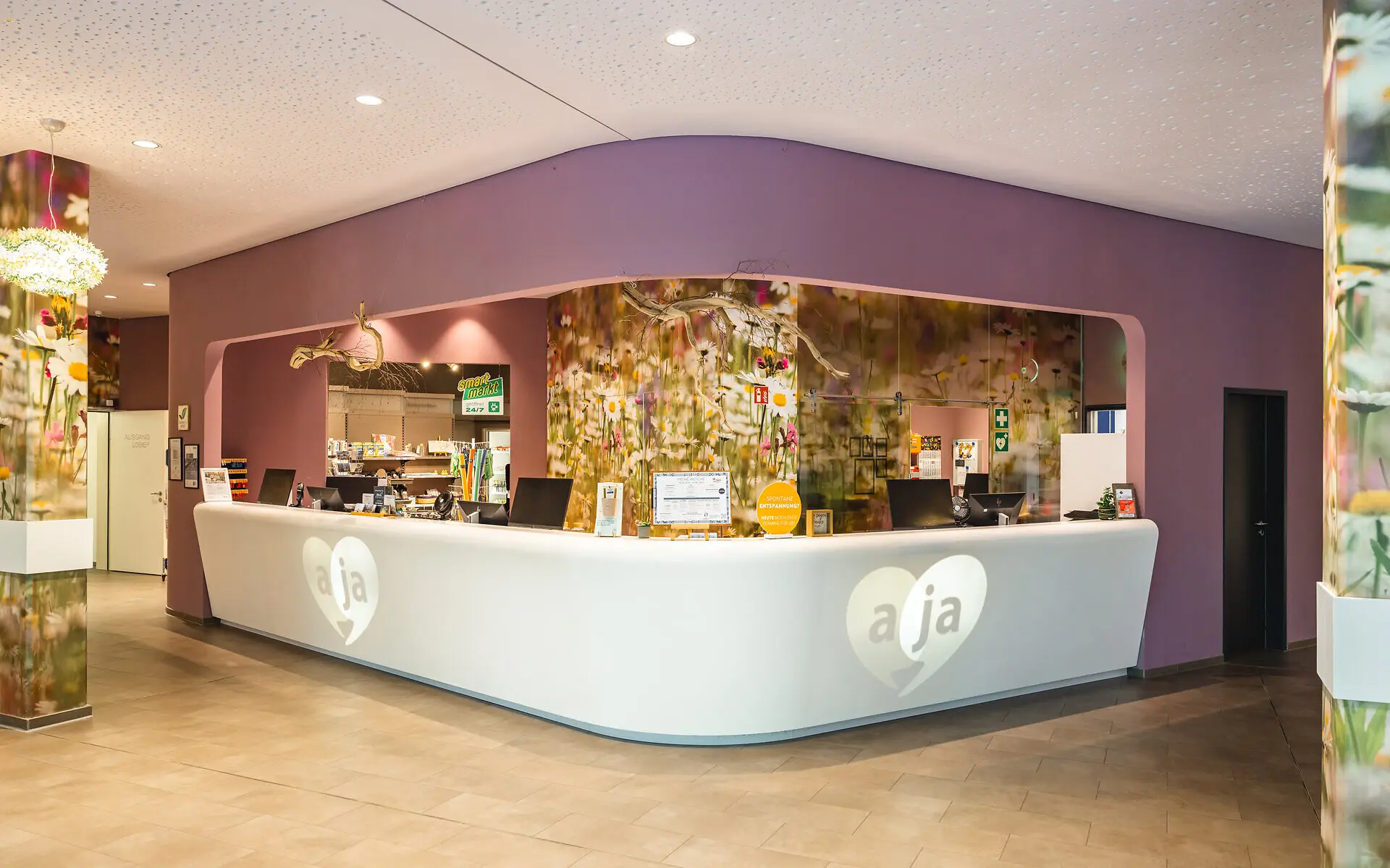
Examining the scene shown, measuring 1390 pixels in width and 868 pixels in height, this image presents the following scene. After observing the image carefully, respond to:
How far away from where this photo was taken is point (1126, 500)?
6.37 metres

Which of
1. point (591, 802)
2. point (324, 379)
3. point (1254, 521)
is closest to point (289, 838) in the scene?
point (591, 802)

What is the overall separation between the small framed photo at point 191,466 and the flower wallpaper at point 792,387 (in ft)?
10.6

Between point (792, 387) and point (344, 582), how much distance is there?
3.85m

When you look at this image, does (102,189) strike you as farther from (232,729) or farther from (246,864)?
(246,864)

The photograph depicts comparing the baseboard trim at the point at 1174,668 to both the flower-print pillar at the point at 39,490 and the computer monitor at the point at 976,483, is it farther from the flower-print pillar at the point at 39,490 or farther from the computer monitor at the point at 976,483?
the flower-print pillar at the point at 39,490

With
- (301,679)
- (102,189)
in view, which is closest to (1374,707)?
(301,679)

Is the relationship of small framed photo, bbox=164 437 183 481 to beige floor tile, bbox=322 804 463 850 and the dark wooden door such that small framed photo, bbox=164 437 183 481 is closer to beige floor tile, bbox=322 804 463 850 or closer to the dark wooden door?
beige floor tile, bbox=322 804 463 850

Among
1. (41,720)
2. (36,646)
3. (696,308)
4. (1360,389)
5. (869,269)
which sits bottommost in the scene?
(41,720)

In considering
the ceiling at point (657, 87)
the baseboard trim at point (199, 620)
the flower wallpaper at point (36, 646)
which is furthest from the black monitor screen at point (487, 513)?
the baseboard trim at point (199, 620)

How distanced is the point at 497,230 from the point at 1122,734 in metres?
4.72

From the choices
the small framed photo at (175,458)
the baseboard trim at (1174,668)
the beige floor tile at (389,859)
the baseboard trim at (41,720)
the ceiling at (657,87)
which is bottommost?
the baseboard trim at (41,720)

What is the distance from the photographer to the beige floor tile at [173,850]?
3.48m

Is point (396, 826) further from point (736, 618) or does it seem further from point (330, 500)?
point (330, 500)

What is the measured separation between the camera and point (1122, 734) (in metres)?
5.10
